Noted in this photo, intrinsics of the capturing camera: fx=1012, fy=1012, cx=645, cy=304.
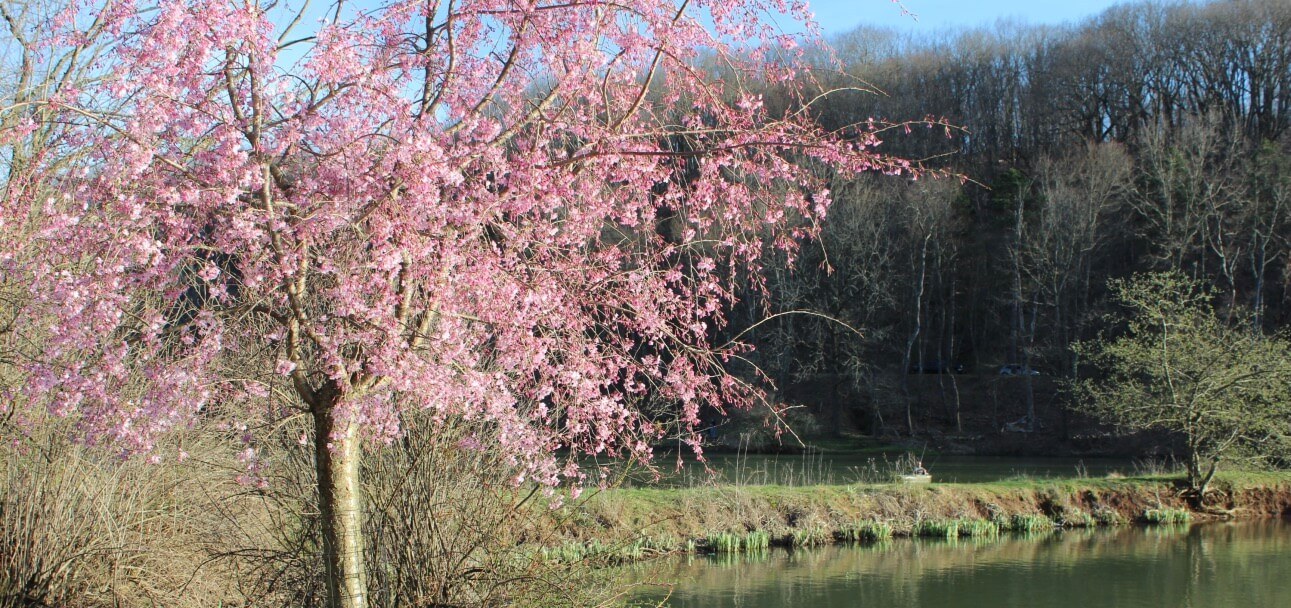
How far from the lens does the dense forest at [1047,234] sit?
1211 inches

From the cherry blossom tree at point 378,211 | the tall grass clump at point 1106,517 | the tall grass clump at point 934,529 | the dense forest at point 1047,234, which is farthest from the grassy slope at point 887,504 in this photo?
the dense forest at point 1047,234

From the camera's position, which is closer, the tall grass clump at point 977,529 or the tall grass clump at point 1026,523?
the tall grass clump at point 977,529

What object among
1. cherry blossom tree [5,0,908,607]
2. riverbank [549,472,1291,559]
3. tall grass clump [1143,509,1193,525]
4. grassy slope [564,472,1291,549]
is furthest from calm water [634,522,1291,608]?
cherry blossom tree [5,0,908,607]

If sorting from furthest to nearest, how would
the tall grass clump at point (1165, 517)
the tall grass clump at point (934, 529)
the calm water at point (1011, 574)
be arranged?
1. the tall grass clump at point (1165, 517)
2. the tall grass clump at point (934, 529)
3. the calm water at point (1011, 574)

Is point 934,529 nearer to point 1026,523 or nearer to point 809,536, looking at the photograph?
point 1026,523

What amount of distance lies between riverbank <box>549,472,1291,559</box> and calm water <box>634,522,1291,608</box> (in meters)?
0.42

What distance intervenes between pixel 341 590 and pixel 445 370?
1077 mm

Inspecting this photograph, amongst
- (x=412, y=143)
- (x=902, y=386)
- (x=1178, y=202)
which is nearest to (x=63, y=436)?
(x=412, y=143)

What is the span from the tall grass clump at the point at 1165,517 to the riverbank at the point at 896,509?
0.05 ft

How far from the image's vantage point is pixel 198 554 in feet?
20.2

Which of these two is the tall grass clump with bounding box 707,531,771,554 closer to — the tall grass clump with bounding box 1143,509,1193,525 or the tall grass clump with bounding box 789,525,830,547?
the tall grass clump with bounding box 789,525,830,547

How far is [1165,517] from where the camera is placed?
16547mm

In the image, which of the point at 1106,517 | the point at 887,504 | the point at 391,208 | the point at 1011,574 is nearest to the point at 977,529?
the point at 887,504

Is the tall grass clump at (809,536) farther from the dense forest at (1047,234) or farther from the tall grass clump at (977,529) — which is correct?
the dense forest at (1047,234)
